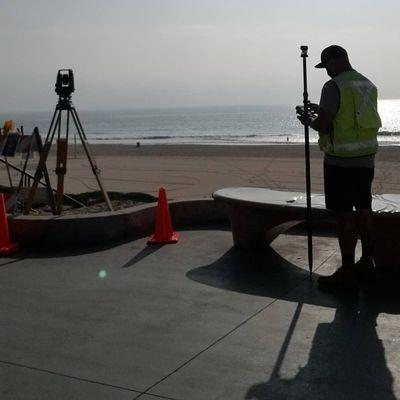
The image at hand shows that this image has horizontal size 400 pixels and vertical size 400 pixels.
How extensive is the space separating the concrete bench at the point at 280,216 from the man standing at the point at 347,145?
299 mm

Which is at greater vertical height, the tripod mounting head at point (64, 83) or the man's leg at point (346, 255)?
the tripod mounting head at point (64, 83)

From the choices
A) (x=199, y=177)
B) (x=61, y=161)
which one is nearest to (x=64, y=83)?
(x=61, y=161)

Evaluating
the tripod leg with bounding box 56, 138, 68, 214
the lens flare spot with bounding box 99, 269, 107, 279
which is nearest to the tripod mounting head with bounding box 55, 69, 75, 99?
the tripod leg with bounding box 56, 138, 68, 214

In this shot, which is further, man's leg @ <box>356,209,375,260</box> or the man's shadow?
man's leg @ <box>356,209,375,260</box>

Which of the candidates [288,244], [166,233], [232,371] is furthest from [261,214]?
[232,371]

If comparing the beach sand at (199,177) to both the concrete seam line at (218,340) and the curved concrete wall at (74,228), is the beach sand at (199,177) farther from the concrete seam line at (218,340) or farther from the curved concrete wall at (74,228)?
the concrete seam line at (218,340)

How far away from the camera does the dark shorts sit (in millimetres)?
5301

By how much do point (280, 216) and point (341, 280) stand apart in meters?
1.12

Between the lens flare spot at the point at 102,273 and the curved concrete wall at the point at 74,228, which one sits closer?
the lens flare spot at the point at 102,273

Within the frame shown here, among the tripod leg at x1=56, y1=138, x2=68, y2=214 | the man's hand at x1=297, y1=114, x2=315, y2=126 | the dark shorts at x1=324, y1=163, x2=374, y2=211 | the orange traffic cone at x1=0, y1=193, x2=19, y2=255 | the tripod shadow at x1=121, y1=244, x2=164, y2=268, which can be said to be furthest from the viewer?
the tripod leg at x1=56, y1=138, x2=68, y2=214

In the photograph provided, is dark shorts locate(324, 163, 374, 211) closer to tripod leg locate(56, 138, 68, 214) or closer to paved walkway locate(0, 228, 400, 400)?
paved walkway locate(0, 228, 400, 400)

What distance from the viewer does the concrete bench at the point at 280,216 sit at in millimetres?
5676

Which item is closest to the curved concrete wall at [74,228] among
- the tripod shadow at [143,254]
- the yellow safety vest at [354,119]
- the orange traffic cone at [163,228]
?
the orange traffic cone at [163,228]

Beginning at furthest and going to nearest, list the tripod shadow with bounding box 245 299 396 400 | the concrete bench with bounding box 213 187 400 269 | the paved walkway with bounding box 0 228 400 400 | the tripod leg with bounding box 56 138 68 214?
the tripod leg with bounding box 56 138 68 214, the concrete bench with bounding box 213 187 400 269, the paved walkway with bounding box 0 228 400 400, the tripod shadow with bounding box 245 299 396 400
